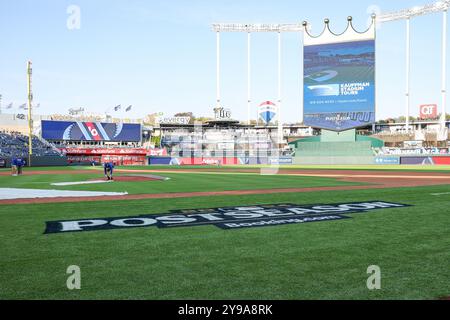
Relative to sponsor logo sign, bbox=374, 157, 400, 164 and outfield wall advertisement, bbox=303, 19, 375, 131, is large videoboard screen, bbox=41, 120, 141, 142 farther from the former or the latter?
sponsor logo sign, bbox=374, 157, 400, 164

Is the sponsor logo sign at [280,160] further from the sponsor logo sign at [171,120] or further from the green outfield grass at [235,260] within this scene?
the green outfield grass at [235,260]

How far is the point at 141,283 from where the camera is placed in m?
4.91

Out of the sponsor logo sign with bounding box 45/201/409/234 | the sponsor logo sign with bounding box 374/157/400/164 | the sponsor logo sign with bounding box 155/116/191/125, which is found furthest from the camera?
the sponsor logo sign with bounding box 155/116/191/125

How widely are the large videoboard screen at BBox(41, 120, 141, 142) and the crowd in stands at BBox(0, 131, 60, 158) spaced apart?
5350 millimetres

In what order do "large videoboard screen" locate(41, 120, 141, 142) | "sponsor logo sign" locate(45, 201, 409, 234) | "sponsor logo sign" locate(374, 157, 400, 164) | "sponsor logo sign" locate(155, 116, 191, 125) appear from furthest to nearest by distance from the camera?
"sponsor logo sign" locate(155, 116, 191, 125)
"large videoboard screen" locate(41, 120, 141, 142)
"sponsor logo sign" locate(374, 157, 400, 164)
"sponsor logo sign" locate(45, 201, 409, 234)

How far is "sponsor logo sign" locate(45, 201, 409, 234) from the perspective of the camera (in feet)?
28.9

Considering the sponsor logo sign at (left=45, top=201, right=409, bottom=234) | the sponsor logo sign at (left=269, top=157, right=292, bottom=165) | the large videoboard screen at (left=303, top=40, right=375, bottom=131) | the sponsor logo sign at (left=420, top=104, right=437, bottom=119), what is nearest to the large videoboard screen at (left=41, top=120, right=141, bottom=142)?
the sponsor logo sign at (left=269, top=157, right=292, bottom=165)

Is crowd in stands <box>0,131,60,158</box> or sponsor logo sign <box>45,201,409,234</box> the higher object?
crowd in stands <box>0,131,60,158</box>

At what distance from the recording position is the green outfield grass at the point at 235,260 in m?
4.64

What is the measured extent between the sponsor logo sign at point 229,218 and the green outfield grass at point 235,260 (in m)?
0.52

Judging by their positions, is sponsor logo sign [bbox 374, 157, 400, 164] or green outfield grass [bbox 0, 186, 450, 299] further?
sponsor logo sign [bbox 374, 157, 400, 164]

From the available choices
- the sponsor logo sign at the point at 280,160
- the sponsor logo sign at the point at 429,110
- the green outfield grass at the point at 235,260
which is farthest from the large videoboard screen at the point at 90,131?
the green outfield grass at the point at 235,260

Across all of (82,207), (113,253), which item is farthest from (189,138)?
(113,253)
